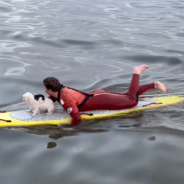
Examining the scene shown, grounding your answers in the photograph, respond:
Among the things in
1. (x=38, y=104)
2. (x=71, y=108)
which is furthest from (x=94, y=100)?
(x=38, y=104)

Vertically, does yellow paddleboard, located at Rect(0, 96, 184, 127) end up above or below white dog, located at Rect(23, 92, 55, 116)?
below

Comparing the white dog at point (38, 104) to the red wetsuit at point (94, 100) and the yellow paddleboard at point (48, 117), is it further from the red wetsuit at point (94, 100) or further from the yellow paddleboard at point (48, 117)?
the red wetsuit at point (94, 100)

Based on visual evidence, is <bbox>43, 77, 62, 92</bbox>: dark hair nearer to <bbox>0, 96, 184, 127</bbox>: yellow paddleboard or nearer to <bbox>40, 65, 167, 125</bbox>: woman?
<bbox>40, 65, 167, 125</bbox>: woman

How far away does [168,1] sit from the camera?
69.8 ft

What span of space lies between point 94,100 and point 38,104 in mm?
973

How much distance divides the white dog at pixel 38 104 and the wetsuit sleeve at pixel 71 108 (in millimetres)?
273

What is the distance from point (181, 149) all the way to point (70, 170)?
1596mm

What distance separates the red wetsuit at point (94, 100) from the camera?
636cm

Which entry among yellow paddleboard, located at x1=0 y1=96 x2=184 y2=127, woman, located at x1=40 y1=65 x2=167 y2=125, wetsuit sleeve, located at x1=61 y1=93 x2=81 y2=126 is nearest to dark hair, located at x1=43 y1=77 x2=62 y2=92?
woman, located at x1=40 y1=65 x2=167 y2=125

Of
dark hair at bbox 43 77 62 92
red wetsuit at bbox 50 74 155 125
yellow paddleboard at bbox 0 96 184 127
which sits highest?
dark hair at bbox 43 77 62 92

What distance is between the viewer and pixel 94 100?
671 centimetres

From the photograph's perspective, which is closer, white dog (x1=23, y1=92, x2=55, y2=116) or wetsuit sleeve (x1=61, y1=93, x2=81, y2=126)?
wetsuit sleeve (x1=61, y1=93, x2=81, y2=126)

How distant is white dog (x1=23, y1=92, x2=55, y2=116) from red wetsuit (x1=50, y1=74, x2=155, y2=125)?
198 millimetres

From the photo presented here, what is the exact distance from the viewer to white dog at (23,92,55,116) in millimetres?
6417
